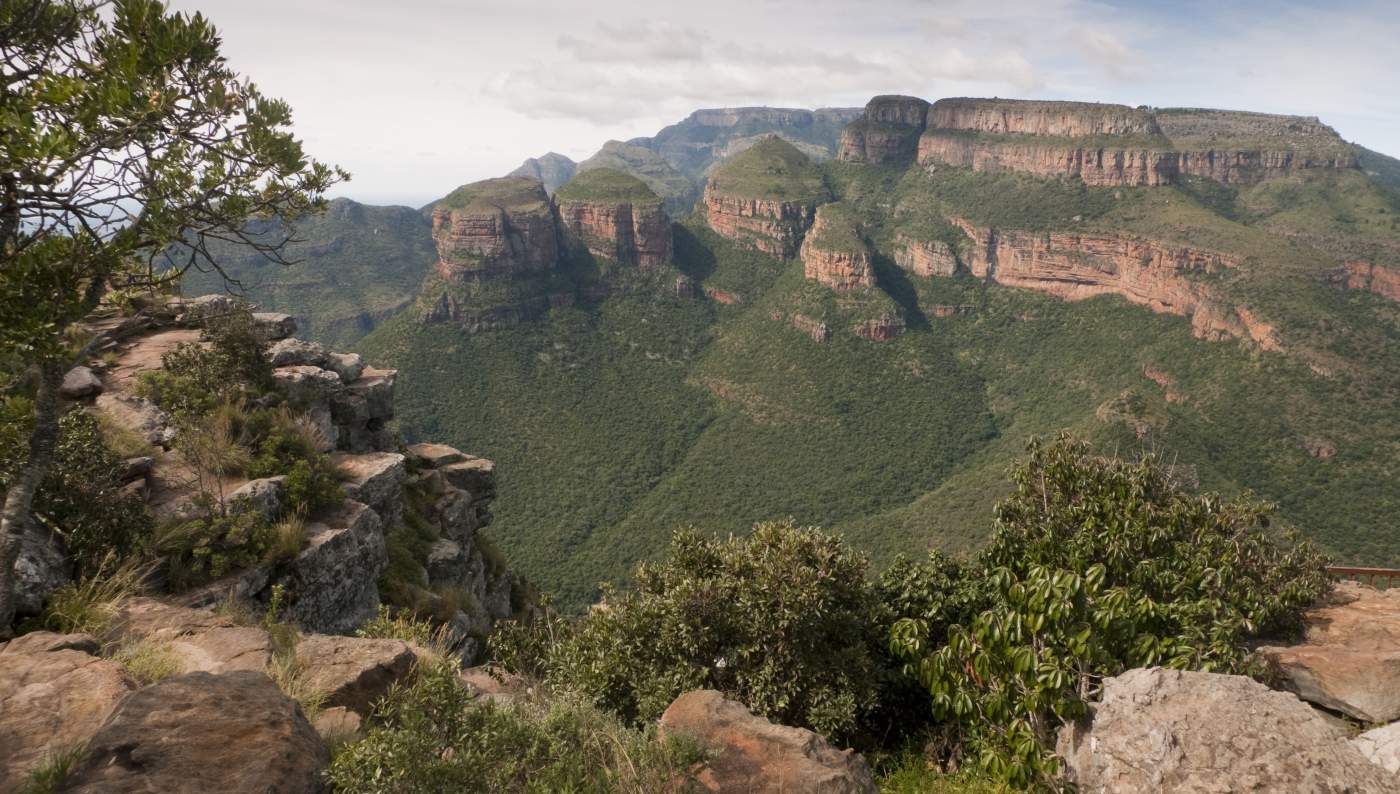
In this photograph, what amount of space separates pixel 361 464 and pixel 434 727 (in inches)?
602

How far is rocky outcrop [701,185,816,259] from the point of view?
124625 millimetres

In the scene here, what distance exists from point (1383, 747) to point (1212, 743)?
8.85 feet

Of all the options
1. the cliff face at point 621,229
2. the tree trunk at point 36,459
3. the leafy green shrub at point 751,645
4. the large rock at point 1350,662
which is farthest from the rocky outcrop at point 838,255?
the tree trunk at point 36,459

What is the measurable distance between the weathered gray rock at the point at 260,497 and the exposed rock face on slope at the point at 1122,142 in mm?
129631

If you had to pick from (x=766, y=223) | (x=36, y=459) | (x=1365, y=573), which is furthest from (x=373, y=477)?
(x=766, y=223)

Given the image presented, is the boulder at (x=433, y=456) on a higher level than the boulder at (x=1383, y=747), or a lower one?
lower

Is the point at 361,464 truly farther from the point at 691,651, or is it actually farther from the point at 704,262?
the point at 704,262

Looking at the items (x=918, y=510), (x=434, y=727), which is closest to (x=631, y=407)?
(x=918, y=510)

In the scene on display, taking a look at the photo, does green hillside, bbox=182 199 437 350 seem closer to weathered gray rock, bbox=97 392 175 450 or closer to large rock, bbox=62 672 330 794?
weathered gray rock, bbox=97 392 175 450

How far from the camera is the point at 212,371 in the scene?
677 inches

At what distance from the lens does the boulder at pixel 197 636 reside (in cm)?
887

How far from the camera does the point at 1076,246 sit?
10050cm

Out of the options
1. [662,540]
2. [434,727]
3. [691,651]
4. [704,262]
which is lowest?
[662,540]

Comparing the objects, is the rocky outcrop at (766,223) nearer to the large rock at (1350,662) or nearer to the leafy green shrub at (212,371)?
the leafy green shrub at (212,371)
